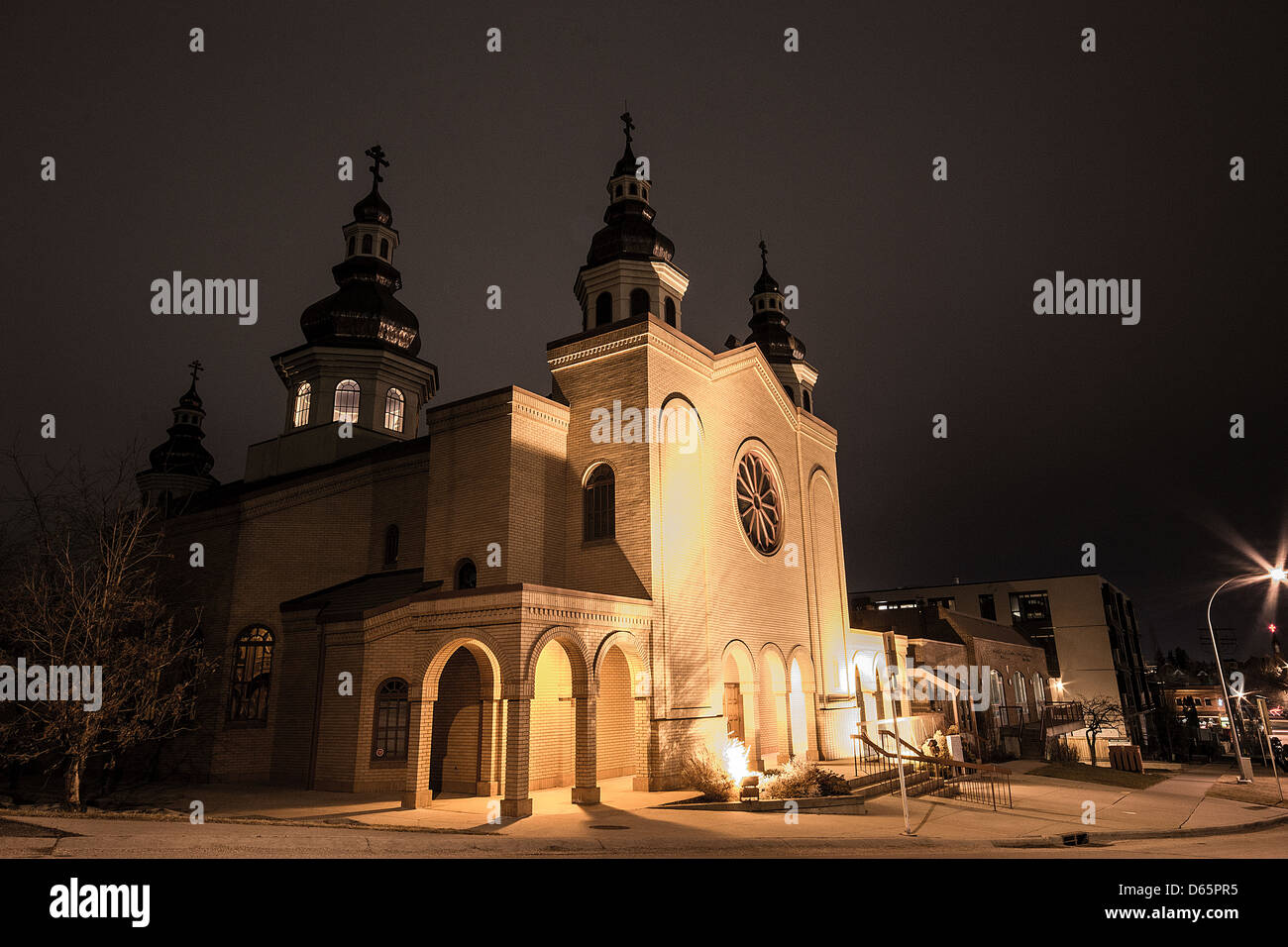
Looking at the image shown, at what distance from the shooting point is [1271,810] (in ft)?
56.5

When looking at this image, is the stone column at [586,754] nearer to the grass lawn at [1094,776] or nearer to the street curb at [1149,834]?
the street curb at [1149,834]

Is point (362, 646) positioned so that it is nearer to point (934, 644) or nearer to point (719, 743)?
point (719, 743)

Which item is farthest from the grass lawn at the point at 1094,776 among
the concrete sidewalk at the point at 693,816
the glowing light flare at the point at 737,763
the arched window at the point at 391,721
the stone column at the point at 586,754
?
the arched window at the point at 391,721

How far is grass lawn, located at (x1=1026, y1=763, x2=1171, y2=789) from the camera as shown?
2308cm

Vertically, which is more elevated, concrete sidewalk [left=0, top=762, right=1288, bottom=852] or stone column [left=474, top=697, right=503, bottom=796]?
stone column [left=474, top=697, right=503, bottom=796]

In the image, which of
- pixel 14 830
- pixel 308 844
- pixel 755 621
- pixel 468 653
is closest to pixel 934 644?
pixel 755 621

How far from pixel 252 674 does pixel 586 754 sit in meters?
11.4

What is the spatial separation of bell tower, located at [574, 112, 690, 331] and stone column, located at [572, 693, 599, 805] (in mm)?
10358

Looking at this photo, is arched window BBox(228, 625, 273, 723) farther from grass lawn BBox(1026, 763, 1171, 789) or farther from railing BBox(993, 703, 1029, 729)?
railing BBox(993, 703, 1029, 729)

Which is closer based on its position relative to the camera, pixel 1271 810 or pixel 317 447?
pixel 1271 810

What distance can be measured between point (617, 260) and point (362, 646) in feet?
40.0

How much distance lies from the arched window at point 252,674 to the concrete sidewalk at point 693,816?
262 cm

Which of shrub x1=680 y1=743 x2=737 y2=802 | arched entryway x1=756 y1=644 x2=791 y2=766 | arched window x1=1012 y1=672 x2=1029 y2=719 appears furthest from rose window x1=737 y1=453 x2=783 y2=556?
arched window x1=1012 y1=672 x2=1029 y2=719

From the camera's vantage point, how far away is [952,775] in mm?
19250
